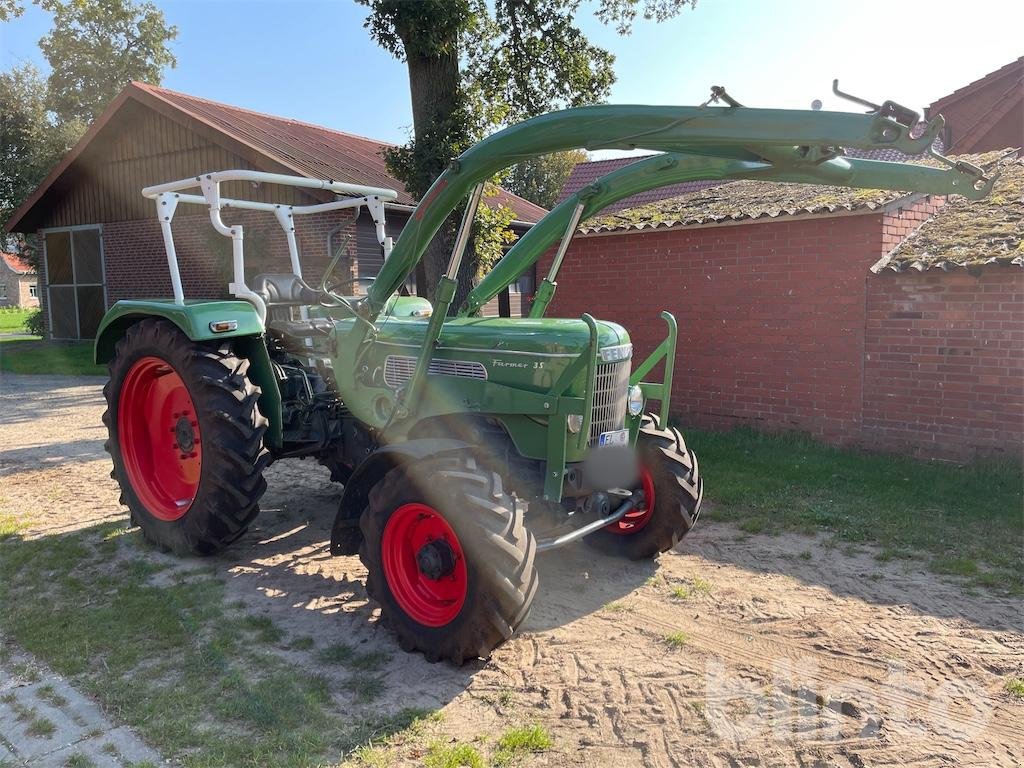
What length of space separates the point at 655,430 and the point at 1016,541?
2.39 metres

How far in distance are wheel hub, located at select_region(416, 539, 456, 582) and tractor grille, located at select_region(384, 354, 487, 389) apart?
901 millimetres

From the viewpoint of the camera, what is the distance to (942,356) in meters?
6.74

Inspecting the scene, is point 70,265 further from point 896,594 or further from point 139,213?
point 896,594

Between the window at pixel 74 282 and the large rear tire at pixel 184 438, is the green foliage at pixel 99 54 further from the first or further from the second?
the large rear tire at pixel 184 438

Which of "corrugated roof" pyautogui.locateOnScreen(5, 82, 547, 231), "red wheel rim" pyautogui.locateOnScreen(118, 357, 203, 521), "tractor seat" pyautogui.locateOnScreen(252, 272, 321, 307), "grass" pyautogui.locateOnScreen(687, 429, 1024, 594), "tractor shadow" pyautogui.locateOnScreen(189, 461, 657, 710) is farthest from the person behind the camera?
"corrugated roof" pyautogui.locateOnScreen(5, 82, 547, 231)

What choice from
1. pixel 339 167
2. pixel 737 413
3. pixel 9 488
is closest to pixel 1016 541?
pixel 737 413

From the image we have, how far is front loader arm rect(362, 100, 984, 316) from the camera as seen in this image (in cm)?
268

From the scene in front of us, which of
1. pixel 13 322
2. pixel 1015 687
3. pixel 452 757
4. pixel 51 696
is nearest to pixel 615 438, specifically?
pixel 452 757

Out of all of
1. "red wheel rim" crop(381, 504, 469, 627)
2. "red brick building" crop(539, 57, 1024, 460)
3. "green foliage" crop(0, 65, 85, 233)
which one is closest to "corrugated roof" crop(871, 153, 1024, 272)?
"red brick building" crop(539, 57, 1024, 460)

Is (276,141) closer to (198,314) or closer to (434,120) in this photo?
(434,120)

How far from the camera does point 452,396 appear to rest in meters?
4.02

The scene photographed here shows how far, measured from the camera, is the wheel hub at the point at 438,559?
338cm

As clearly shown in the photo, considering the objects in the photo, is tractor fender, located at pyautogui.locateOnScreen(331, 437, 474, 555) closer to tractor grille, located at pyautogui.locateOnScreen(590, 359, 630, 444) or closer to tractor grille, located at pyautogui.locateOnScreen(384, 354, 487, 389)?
tractor grille, located at pyautogui.locateOnScreen(384, 354, 487, 389)

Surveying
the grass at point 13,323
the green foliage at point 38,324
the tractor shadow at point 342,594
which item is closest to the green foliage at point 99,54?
the grass at point 13,323
